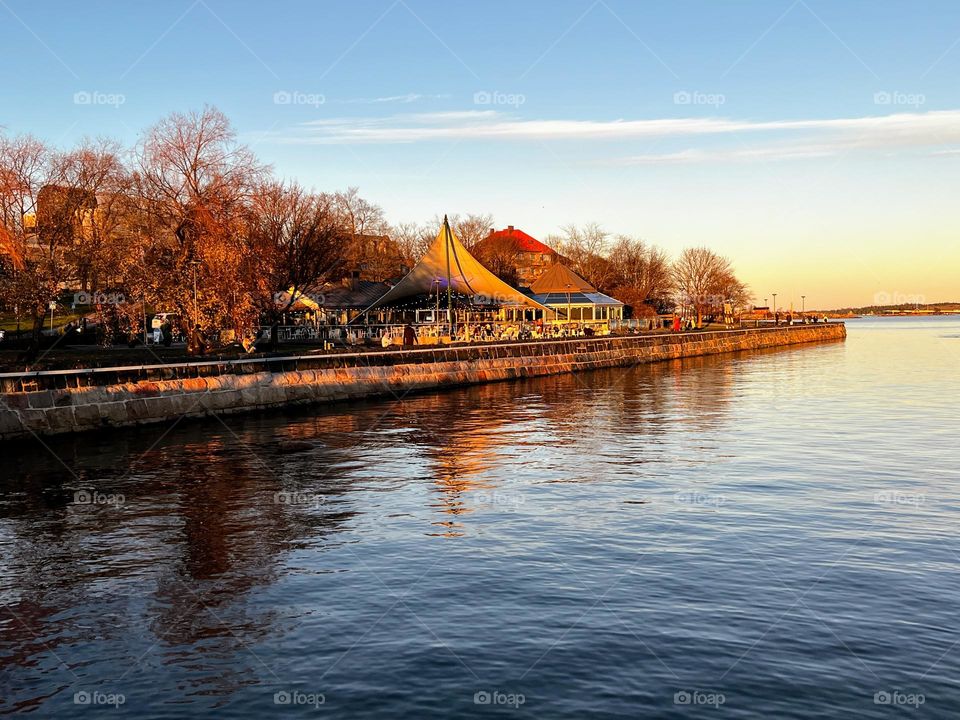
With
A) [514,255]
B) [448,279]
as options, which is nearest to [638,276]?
[514,255]

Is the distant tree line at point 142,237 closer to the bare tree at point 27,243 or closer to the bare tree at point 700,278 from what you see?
the bare tree at point 27,243

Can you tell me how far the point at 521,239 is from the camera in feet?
522

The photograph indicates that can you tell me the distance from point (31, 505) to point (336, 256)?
5556 centimetres

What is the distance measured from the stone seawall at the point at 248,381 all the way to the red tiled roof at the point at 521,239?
75.6 m

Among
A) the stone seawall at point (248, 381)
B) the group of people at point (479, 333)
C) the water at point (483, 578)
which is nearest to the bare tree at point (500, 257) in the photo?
the group of people at point (479, 333)

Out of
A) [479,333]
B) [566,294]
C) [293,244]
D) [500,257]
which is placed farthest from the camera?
[500,257]

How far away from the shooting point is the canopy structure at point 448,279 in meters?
60.2

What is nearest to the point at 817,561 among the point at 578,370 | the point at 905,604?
the point at 905,604

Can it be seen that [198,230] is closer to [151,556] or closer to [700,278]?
[151,556]

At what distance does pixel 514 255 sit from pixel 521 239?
70.8 ft

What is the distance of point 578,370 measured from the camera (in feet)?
209

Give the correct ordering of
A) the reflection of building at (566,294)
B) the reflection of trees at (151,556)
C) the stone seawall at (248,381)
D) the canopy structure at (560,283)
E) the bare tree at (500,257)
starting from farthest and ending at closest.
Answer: the bare tree at (500,257)
the reflection of building at (566,294)
the canopy structure at (560,283)
the stone seawall at (248,381)
the reflection of trees at (151,556)

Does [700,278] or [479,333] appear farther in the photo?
[700,278]

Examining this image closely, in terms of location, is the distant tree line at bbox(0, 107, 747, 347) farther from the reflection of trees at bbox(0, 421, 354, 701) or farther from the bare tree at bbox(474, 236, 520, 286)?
the bare tree at bbox(474, 236, 520, 286)
